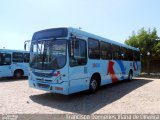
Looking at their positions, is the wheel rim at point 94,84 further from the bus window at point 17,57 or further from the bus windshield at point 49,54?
the bus window at point 17,57

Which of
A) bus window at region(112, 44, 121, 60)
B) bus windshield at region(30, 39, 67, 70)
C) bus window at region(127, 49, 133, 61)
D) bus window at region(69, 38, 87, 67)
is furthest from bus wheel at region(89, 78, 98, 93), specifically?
bus window at region(127, 49, 133, 61)

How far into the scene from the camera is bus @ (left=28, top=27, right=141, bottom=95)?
27.2 ft

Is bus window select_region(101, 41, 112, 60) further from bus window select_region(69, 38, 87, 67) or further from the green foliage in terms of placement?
the green foliage

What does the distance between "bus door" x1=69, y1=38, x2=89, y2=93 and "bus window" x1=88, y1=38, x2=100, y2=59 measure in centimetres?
52

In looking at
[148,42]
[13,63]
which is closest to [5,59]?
[13,63]

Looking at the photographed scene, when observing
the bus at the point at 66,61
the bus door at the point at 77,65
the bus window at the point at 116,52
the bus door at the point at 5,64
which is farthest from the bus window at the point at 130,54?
the bus door at the point at 5,64

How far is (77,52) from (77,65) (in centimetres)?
58

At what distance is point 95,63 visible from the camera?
416 inches

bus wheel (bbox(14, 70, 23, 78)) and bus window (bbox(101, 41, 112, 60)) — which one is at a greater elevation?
bus window (bbox(101, 41, 112, 60))

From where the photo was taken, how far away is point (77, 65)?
8.89 meters

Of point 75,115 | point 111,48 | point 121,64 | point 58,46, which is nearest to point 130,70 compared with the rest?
point 121,64

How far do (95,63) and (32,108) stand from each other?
4.43 meters

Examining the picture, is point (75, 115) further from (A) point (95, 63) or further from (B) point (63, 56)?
(A) point (95, 63)

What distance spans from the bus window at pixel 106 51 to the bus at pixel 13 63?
8.86 meters
